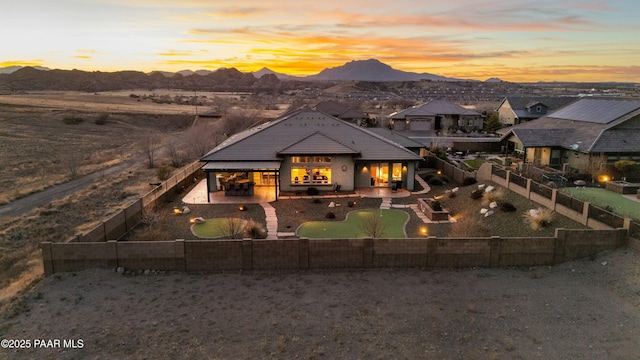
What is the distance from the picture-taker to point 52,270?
18438mm

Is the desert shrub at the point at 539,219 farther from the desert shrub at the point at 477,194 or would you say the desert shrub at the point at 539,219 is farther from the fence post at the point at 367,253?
the fence post at the point at 367,253

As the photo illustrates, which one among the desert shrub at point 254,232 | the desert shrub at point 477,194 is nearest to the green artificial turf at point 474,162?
the desert shrub at point 477,194

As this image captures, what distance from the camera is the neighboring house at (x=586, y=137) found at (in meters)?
35.1

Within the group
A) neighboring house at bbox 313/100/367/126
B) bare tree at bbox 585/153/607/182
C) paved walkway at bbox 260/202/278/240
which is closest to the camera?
paved walkway at bbox 260/202/278/240

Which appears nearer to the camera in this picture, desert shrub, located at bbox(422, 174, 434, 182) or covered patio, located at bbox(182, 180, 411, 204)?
covered patio, located at bbox(182, 180, 411, 204)

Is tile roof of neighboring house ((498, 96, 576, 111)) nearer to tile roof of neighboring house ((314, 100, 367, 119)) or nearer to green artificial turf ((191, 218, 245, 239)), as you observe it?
tile roof of neighboring house ((314, 100, 367, 119))

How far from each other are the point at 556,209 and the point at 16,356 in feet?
81.3

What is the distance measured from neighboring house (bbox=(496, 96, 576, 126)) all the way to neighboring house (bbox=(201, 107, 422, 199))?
3823 centimetres

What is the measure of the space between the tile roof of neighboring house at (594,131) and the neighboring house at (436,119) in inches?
Result: 836

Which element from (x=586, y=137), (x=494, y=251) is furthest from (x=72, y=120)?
(x=494, y=251)

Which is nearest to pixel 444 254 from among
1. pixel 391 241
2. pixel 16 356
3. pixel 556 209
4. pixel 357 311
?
pixel 391 241

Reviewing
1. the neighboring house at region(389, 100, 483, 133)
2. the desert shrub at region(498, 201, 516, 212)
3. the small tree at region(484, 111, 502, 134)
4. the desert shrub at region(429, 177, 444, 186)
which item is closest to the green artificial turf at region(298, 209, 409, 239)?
the desert shrub at region(498, 201, 516, 212)

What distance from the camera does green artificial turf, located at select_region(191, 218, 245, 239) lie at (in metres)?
24.0

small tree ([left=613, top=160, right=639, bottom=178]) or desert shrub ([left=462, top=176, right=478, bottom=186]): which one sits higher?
small tree ([left=613, top=160, right=639, bottom=178])
